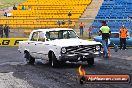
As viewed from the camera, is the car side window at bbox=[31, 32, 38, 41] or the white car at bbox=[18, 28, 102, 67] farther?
the car side window at bbox=[31, 32, 38, 41]

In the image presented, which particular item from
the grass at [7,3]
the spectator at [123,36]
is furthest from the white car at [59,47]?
the grass at [7,3]

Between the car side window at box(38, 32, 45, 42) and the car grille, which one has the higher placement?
the car side window at box(38, 32, 45, 42)

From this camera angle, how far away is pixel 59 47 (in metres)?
15.2

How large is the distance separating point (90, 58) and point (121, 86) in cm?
592

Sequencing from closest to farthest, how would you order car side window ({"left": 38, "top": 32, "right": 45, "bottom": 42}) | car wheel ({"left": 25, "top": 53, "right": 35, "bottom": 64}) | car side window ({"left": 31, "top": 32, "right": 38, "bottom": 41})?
car side window ({"left": 38, "top": 32, "right": 45, "bottom": 42}) < car side window ({"left": 31, "top": 32, "right": 38, "bottom": 41}) < car wheel ({"left": 25, "top": 53, "right": 35, "bottom": 64})

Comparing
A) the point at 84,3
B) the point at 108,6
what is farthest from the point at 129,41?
the point at 84,3

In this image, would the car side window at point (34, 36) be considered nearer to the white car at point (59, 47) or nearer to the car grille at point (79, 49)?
the white car at point (59, 47)

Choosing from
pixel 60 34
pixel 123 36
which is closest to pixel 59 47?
pixel 60 34

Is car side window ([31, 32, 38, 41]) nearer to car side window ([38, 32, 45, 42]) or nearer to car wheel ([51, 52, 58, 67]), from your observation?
car side window ([38, 32, 45, 42])

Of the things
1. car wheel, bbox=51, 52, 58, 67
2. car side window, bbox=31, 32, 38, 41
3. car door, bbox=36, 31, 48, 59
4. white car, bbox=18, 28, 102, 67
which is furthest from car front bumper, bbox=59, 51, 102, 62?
car side window, bbox=31, 32, 38, 41

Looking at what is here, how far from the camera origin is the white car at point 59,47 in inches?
605

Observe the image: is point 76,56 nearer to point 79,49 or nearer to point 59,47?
point 79,49

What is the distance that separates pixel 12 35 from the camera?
37781 millimetres

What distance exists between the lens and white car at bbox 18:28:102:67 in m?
15.4
